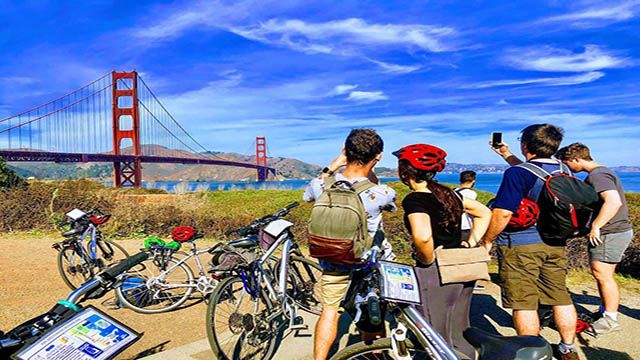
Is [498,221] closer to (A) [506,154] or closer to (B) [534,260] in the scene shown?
(B) [534,260]

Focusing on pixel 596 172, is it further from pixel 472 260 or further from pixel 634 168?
pixel 634 168

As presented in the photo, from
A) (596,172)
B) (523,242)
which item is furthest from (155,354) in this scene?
(596,172)

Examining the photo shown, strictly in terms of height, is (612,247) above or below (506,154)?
below

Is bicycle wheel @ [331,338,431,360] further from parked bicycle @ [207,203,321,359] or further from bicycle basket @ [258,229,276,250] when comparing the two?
bicycle basket @ [258,229,276,250]

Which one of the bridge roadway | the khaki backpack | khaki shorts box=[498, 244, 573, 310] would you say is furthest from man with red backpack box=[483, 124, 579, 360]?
the bridge roadway

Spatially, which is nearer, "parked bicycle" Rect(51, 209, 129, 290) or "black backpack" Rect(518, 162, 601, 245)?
"black backpack" Rect(518, 162, 601, 245)

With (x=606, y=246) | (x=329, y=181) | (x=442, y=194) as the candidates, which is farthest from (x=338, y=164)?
(x=606, y=246)

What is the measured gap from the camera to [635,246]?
6352 millimetres

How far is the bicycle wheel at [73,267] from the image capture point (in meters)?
5.65

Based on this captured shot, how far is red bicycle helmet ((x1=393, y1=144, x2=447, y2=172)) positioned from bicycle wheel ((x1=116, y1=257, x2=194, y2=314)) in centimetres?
313

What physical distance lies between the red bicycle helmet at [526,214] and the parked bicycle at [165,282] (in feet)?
9.96

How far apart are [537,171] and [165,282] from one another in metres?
3.67

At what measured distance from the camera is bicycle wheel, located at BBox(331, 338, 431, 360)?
2.12m

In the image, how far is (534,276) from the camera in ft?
9.95
